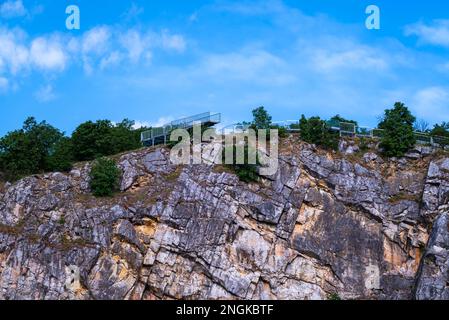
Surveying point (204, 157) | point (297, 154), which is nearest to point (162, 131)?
point (204, 157)

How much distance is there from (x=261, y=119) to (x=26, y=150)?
60.0 ft

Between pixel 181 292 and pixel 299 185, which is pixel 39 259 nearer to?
pixel 181 292

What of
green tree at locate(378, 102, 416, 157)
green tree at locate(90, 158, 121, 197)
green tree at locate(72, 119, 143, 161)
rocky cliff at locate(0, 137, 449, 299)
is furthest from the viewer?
green tree at locate(72, 119, 143, 161)

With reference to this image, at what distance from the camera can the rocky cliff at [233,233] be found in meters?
57.3

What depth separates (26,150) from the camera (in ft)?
213

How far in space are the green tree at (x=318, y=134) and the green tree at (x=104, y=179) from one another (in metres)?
14.5

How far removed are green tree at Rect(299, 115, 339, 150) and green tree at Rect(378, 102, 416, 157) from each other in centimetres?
385

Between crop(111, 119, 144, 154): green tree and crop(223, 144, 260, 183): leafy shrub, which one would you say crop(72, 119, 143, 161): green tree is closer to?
crop(111, 119, 144, 154): green tree

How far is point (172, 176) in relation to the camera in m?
61.9

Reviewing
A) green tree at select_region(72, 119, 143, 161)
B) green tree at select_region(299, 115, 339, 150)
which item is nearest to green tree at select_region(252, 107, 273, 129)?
green tree at select_region(299, 115, 339, 150)

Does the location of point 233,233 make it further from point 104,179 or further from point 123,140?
point 123,140

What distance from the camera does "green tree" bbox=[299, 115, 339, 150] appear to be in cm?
6406

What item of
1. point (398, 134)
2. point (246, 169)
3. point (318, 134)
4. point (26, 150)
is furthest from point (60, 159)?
point (398, 134)
